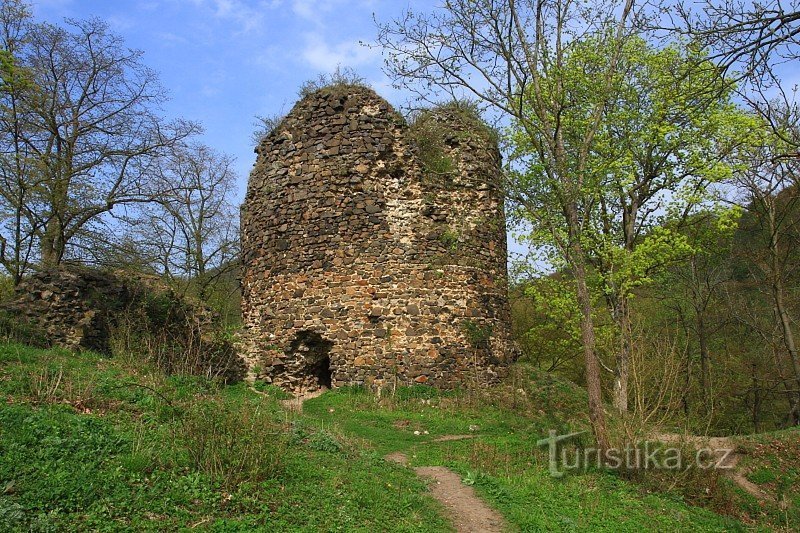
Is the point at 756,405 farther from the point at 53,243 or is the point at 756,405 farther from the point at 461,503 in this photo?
the point at 53,243

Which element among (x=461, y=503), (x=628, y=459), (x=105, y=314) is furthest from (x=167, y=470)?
(x=105, y=314)

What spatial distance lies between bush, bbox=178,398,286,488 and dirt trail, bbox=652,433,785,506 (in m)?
5.83

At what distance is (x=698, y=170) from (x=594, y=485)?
8.67 metres

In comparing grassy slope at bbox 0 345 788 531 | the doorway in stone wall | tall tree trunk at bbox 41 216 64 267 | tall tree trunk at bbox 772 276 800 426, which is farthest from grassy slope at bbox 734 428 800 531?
tall tree trunk at bbox 41 216 64 267

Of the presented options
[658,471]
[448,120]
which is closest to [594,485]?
[658,471]

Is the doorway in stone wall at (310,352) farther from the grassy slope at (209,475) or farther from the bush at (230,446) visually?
the bush at (230,446)

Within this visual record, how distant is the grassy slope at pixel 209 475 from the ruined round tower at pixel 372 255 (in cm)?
298

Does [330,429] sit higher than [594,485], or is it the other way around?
[330,429]

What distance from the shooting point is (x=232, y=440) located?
219 inches

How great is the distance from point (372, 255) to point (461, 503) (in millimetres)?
7375

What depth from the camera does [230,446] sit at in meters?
5.53

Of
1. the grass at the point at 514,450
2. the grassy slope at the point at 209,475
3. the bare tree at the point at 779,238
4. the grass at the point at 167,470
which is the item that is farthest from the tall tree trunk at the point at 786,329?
the grass at the point at 167,470

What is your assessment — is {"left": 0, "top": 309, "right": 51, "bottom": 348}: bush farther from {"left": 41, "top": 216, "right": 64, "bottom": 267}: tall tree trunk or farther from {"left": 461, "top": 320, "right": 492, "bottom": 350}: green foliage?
{"left": 461, "top": 320, "right": 492, "bottom": 350}: green foliage

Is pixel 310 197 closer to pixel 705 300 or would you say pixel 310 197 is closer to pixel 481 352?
pixel 481 352
